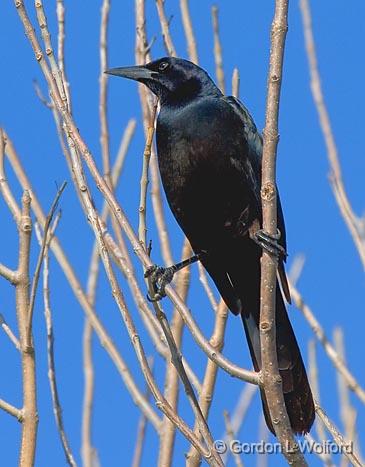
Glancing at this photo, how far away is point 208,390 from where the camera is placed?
12.4 feet

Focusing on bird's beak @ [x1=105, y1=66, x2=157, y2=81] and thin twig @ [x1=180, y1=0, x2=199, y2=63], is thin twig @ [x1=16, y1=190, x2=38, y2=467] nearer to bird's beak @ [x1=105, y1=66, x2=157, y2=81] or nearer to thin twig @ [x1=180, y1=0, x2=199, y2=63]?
bird's beak @ [x1=105, y1=66, x2=157, y2=81]

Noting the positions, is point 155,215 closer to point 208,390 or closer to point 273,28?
point 208,390

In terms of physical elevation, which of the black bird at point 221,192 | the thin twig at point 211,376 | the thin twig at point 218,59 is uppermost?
the thin twig at point 218,59

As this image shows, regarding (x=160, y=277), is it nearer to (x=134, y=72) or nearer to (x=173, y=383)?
(x=173, y=383)

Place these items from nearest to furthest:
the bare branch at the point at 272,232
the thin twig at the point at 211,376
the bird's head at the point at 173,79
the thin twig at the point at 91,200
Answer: the bare branch at the point at 272,232 < the thin twig at the point at 91,200 < the thin twig at the point at 211,376 < the bird's head at the point at 173,79

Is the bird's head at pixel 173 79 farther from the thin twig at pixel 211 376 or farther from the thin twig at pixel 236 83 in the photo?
the thin twig at pixel 211 376

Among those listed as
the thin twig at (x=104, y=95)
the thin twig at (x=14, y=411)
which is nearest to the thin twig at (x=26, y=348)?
the thin twig at (x=14, y=411)

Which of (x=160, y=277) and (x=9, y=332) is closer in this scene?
(x=9, y=332)

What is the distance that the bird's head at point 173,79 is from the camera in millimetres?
4887

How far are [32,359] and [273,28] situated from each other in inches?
61.0

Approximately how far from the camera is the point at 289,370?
4066mm

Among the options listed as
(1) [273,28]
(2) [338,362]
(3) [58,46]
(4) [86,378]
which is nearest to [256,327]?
(2) [338,362]

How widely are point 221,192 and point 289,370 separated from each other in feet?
3.23

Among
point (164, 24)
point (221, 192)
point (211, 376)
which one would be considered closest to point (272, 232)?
point (211, 376)
